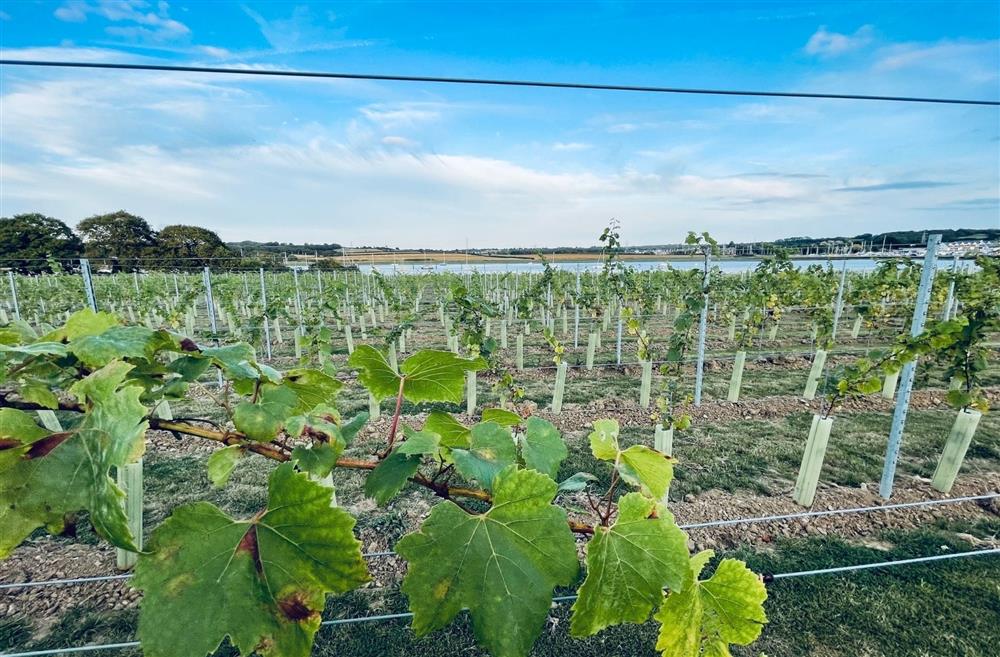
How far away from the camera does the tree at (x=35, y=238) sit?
48.8m

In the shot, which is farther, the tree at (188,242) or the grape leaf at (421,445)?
the tree at (188,242)

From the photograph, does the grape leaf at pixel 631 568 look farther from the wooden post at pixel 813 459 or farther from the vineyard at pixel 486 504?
the wooden post at pixel 813 459

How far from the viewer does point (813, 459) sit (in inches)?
176

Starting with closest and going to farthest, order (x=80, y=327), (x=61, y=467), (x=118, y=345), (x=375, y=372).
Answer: (x=61, y=467)
(x=118, y=345)
(x=80, y=327)
(x=375, y=372)

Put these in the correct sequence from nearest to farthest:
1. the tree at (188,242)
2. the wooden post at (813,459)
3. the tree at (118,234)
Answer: the wooden post at (813,459)
the tree at (188,242)
the tree at (118,234)

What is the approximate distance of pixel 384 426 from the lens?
6.55 m

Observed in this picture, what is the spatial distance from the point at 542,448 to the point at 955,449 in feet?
20.0

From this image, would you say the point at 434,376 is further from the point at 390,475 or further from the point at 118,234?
the point at 118,234

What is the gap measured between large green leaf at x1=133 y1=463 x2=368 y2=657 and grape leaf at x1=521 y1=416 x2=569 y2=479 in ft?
1.05

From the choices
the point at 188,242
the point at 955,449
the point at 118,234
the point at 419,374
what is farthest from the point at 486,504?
the point at 118,234

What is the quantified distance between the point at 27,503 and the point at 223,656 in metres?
3.24

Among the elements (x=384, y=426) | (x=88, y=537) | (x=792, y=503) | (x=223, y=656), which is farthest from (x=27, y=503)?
(x=384, y=426)

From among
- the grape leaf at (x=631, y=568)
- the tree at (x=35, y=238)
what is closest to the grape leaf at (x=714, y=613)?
the grape leaf at (x=631, y=568)

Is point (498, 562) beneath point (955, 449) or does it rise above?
above
